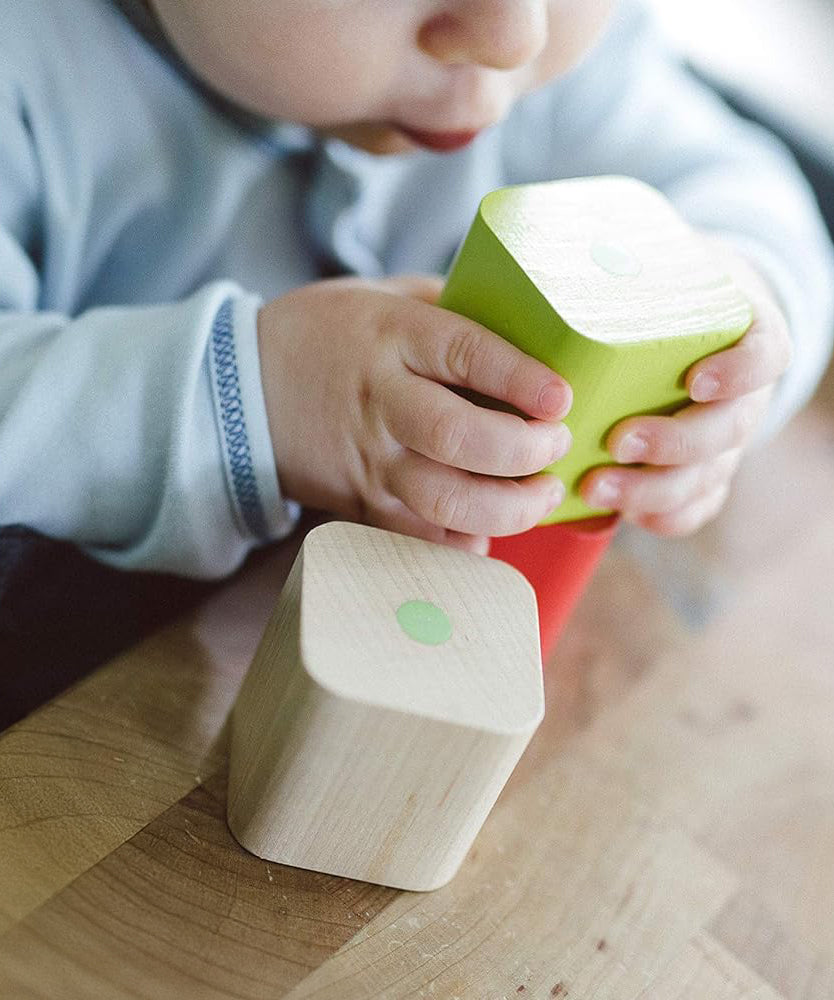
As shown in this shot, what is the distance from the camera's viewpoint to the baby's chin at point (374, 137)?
532mm

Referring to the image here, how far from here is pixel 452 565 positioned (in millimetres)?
357

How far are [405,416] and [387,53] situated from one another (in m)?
0.15

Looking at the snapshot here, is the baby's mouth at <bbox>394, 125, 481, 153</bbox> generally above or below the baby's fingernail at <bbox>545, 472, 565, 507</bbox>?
above

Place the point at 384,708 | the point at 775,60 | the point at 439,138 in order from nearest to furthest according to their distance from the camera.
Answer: the point at 384,708
the point at 439,138
the point at 775,60

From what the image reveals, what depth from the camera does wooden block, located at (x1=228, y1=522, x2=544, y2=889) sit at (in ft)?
0.99

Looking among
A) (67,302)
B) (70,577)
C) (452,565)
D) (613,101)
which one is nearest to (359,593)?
(452,565)

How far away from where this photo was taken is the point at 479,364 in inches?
14.9

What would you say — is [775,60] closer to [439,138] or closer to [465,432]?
[439,138]

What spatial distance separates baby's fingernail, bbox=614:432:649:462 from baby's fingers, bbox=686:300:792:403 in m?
0.02

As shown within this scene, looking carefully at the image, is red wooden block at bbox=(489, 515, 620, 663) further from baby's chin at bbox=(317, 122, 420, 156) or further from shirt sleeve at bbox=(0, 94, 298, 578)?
baby's chin at bbox=(317, 122, 420, 156)

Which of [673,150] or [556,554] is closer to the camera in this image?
[556,554]

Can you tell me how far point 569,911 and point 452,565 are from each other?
4.9 inches

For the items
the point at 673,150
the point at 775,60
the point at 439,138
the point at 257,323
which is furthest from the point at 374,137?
the point at 775,60

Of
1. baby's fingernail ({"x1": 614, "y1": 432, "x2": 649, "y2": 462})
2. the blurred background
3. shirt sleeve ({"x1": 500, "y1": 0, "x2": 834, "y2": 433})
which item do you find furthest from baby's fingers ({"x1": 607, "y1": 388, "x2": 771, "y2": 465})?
the blurred background
